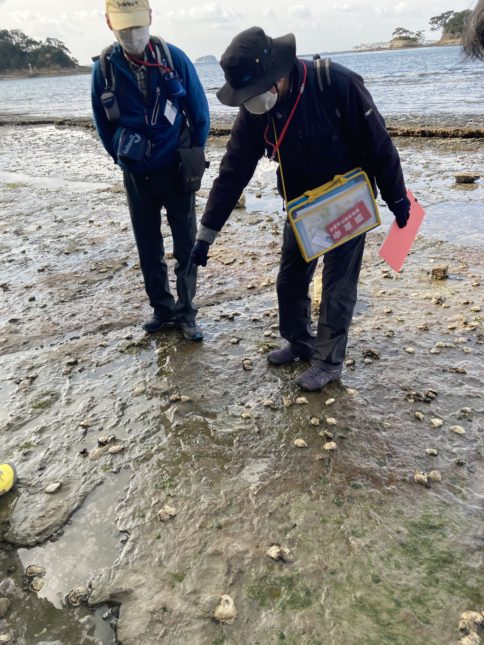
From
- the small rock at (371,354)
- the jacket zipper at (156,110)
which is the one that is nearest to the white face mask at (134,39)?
the jacket zipper at (156,110)

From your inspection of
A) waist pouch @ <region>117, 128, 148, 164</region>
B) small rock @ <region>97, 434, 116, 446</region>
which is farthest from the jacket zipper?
small rock @ <region>97, 434, 116, 446</region>

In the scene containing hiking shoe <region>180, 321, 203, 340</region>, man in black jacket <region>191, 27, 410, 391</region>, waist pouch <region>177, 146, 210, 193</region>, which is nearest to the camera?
man in black jacket <region>191, 27, 410, 391</region>

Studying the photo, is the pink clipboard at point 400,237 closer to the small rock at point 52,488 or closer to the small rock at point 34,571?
the small rock at point 52,488

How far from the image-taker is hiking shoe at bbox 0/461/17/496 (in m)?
2.96

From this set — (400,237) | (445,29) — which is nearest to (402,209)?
(400,237)

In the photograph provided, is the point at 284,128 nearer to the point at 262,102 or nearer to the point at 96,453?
the point at 262,102

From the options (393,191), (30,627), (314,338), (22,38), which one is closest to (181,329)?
(314,338)

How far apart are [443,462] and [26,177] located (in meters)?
13.0

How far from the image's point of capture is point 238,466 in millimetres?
3102

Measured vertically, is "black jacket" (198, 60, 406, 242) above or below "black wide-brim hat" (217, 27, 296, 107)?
below

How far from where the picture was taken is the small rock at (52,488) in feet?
9.78

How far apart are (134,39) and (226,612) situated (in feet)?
12.3

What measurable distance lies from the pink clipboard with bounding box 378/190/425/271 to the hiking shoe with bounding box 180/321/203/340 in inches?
74.6

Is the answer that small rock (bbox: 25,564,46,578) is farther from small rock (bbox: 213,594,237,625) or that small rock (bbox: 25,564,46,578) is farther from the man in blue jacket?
the man in blue jacket
